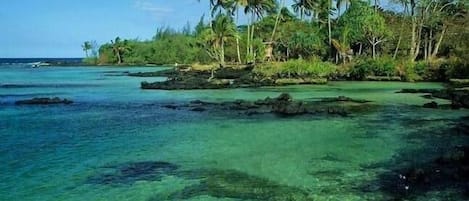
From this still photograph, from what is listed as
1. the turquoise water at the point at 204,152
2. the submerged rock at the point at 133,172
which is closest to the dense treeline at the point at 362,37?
the turquoise water at the point at 204,152

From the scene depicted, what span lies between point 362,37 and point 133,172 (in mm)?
51740

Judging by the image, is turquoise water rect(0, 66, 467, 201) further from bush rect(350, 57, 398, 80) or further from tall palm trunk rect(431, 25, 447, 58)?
tall palm trunk rect(431, 25, 447, 58)

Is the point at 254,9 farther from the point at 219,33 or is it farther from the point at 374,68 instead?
the point at 374,68

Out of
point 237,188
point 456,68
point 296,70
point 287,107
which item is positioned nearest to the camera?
point 237,188

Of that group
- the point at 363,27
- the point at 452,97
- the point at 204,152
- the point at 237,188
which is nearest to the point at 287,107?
the point at 204,152

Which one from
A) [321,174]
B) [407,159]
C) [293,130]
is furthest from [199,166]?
[293,130]

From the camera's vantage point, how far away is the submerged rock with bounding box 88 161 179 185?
42.2ft

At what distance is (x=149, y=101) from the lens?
34938 millimetres

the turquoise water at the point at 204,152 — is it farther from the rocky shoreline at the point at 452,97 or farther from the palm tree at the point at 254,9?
the palm tree at the point at 254,9

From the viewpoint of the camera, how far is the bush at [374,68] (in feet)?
167

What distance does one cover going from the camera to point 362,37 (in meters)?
61.2

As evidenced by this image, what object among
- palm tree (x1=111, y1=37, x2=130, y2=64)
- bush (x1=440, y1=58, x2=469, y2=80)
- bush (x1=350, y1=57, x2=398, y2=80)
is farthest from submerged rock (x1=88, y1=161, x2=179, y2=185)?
palm tree (x1=111, y1=37, x2=130, y2=64)

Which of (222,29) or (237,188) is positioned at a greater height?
(222,29)

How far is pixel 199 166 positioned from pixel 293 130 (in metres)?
7.55
